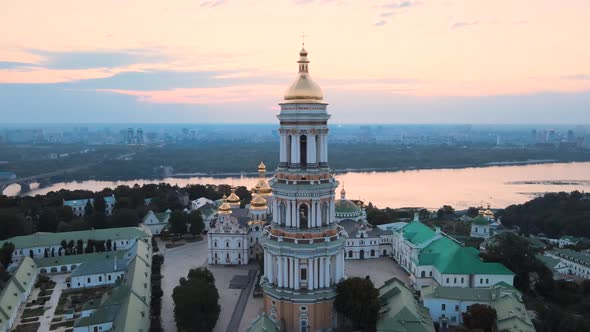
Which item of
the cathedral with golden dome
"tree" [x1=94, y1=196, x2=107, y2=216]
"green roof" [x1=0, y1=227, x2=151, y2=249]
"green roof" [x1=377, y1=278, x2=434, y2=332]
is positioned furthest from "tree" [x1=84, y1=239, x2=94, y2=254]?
"green roof" [x1=377, y1=278, x2=434, y2=332]

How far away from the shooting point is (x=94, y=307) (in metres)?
20.3

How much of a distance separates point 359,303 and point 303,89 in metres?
8.70

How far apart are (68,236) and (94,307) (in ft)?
38.9

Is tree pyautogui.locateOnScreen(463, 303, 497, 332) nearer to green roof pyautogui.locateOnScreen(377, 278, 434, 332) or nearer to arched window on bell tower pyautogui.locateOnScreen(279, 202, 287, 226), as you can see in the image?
green roof pyautogui.locateOnScreen(377, 278, 434, 332)

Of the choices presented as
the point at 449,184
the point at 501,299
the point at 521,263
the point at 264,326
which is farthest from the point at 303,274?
the point at 449,184

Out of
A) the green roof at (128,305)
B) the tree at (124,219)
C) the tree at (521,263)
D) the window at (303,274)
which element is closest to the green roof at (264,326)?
the window at (303,274)

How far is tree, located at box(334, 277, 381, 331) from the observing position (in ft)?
55.8

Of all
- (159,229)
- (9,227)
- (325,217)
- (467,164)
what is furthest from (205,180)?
(325,217)

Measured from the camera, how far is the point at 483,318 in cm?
1712

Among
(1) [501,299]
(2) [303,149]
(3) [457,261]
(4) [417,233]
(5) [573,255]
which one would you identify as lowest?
(5) [573,255]

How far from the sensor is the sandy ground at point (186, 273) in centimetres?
2062

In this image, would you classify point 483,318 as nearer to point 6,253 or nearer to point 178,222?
point 178,222

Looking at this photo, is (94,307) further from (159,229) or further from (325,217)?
(159,229)

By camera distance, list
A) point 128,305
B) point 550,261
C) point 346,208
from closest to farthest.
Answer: point 128,305 → point 550,261 → point 346,208
